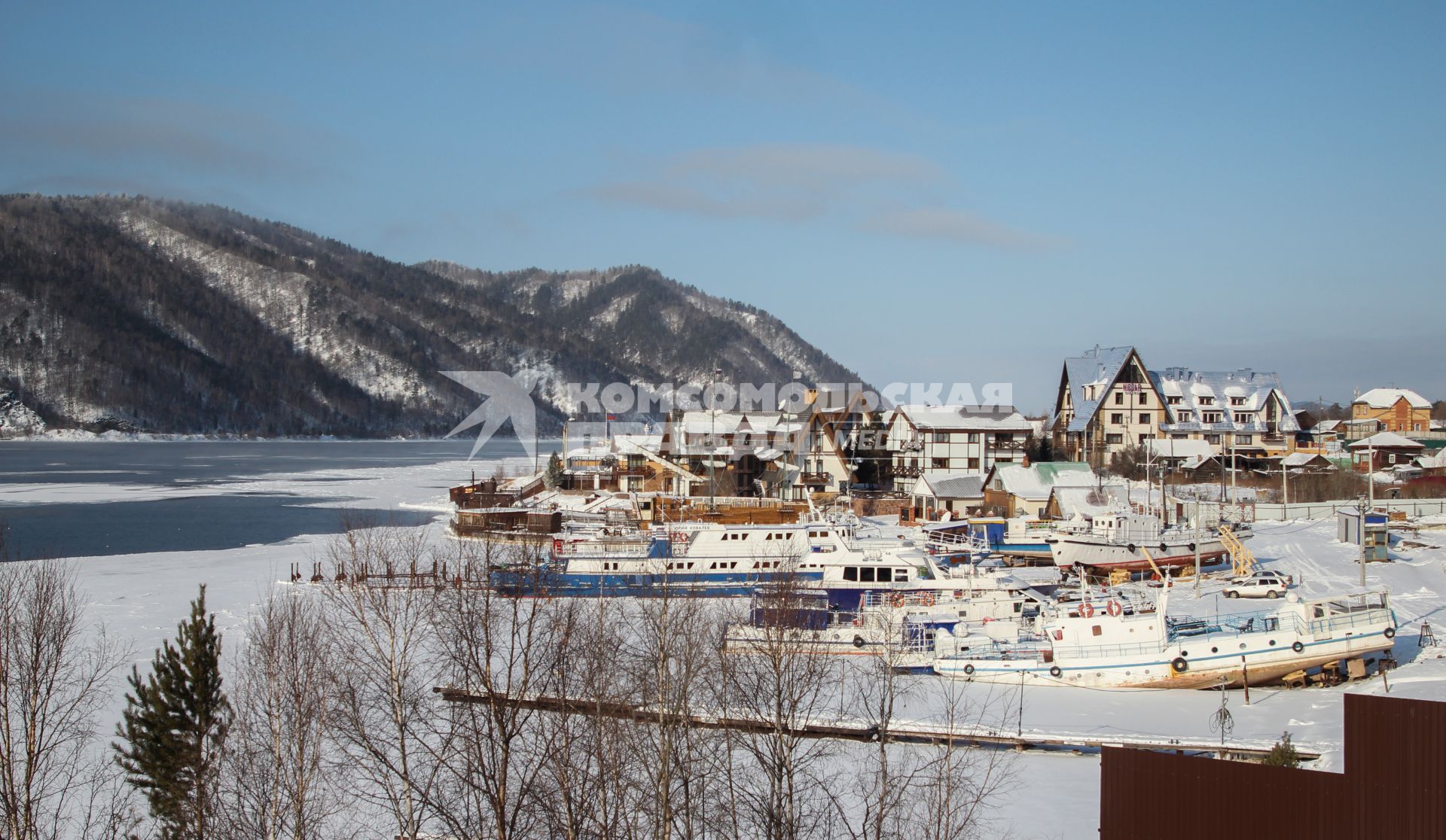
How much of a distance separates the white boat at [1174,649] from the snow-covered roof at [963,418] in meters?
32.2

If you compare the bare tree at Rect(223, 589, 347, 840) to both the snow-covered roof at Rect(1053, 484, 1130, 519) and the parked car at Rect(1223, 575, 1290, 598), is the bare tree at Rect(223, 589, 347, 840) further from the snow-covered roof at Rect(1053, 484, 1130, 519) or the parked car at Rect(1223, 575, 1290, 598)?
the snow-covered roof at Rect(1053, 484, 1130, 519)

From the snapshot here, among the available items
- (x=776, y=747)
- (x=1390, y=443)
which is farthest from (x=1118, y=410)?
(x=776, y=747)

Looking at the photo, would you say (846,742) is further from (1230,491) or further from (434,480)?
(434,480)

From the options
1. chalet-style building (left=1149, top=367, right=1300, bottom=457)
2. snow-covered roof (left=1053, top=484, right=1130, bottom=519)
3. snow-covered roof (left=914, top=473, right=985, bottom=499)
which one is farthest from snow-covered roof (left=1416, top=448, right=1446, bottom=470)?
snow-covered roof (left=914, top=473, right=985, bottom=499)

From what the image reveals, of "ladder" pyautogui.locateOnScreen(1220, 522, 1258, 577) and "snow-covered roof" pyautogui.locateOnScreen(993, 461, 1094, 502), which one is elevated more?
"snow-covered roof" pyautogui.locateOnScreen(993, 461, 1094, 502)

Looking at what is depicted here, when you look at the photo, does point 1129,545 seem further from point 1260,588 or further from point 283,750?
point 283,750

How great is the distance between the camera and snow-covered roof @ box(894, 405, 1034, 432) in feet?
185

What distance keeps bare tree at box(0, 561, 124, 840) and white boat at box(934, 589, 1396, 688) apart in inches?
661

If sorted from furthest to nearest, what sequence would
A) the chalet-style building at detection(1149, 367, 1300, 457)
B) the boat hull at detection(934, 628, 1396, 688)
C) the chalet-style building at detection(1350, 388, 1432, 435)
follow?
1. the chalet-style building at detection(1350, 388, 1432, 435)
2. the chalet-style building at detection(1149, 367, 1300, 457)
3. the boat hull at detection(934, 628, 1396, 688)

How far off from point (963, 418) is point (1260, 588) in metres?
27.6

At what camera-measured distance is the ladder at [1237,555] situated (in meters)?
34.4

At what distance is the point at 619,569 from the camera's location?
34.6 m

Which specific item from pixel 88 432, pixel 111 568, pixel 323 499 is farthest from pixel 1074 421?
pixel 88 432

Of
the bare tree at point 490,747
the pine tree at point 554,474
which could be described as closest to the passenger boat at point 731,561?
the bare tree at point 490,747
